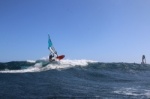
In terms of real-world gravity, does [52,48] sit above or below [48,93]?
above

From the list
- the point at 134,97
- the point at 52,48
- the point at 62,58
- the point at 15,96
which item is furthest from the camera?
the point at 52,48

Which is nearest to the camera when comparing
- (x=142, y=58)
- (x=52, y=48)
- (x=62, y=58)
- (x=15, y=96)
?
(x=15, y=96)

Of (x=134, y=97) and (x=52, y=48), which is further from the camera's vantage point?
(x=52, y=48)

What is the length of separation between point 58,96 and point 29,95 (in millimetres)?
2311

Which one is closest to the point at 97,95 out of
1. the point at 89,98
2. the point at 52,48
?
the point at 89,98

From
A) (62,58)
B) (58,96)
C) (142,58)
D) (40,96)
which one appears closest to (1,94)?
(40,96)

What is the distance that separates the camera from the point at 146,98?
19.1 meters

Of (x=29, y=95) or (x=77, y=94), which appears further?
(x=77, y=94)

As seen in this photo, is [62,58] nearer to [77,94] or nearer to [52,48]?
[52,48]

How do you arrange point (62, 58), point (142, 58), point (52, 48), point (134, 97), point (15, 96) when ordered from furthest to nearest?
point (142, 58)
point (52, 48)
point (62, 58)
point (134, 97)
point (15, 96)

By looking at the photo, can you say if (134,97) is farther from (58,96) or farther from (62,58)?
(62,58)

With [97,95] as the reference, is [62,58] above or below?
above

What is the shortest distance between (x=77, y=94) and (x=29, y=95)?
13.2 ft

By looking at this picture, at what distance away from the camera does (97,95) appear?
1984cm
